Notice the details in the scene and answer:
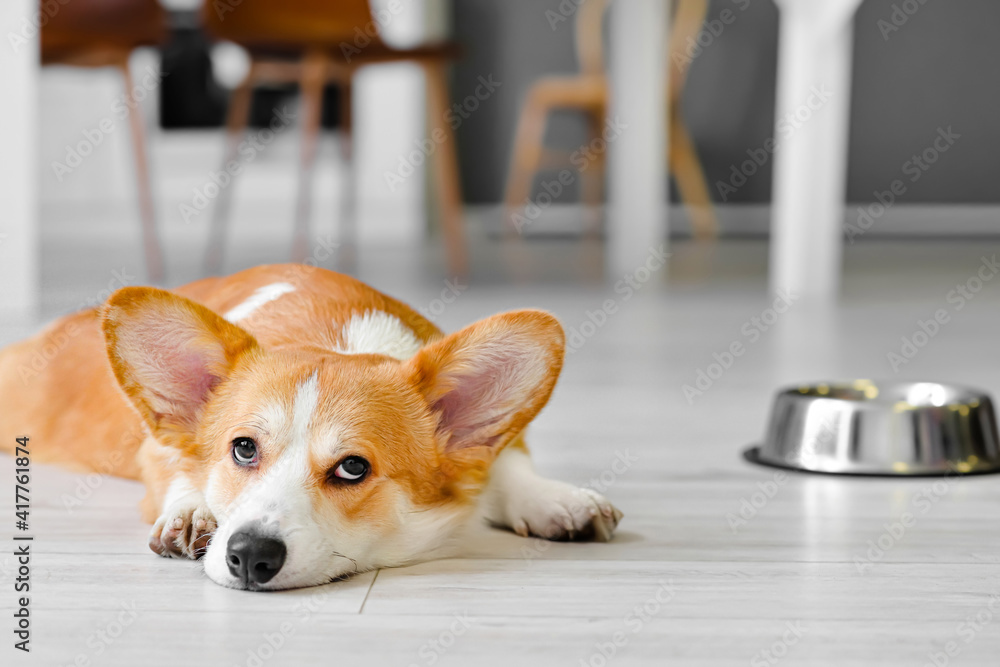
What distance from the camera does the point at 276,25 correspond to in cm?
389

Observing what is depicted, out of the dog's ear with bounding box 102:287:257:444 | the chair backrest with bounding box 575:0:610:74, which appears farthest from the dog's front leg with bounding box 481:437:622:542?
the chair backrest with bounding box 575:0:610:74

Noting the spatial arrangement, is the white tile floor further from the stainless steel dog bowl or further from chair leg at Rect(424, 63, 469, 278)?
chair leg at Rect(424, 63, 469, 278)

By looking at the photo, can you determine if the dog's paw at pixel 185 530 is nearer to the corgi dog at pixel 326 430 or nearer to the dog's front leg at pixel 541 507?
the corgi dog at pixel 326 430

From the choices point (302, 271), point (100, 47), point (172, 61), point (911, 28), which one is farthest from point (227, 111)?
point (302, 271)

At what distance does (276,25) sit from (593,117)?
2.60 meters

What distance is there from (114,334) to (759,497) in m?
0.81

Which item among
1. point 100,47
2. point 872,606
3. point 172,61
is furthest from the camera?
point 172,61

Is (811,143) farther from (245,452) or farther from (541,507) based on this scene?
(245,452)

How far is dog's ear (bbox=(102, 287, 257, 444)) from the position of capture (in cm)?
114

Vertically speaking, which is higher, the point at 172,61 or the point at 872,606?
the point at 172,61

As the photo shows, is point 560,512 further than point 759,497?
No

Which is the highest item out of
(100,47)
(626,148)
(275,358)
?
(100,47)

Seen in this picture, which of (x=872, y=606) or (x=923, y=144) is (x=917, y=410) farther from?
(x=923, y=144)

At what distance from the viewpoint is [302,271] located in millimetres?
1421
